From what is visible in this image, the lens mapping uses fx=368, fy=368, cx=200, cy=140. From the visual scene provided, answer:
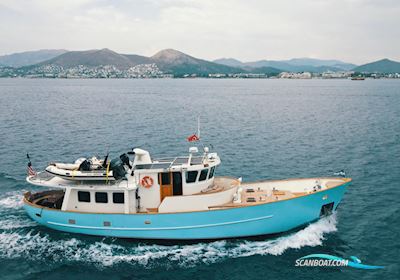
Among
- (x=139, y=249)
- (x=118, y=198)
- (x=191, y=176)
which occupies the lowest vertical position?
(x=139, y=249)

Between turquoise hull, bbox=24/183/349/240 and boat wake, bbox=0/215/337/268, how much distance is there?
0.59 m

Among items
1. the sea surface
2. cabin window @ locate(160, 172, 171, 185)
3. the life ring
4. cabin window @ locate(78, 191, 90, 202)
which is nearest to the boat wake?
the sea surface

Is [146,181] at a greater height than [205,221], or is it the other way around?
[146,181]

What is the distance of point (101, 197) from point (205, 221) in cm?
666

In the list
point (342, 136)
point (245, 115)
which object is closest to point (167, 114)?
point (245, 115)

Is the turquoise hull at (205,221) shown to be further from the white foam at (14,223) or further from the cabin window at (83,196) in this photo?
the white foam at (14,223)

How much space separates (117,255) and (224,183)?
8.20 meters

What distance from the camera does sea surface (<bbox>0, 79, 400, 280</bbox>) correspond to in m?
20.2

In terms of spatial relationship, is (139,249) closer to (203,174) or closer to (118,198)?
(118,198)

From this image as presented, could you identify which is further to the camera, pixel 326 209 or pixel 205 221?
pixel 326 209

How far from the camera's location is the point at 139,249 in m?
22.0

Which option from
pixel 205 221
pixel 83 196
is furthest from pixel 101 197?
pixel 205 221

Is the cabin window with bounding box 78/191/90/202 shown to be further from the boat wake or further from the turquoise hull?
the boat wake

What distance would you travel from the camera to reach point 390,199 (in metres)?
28.5
